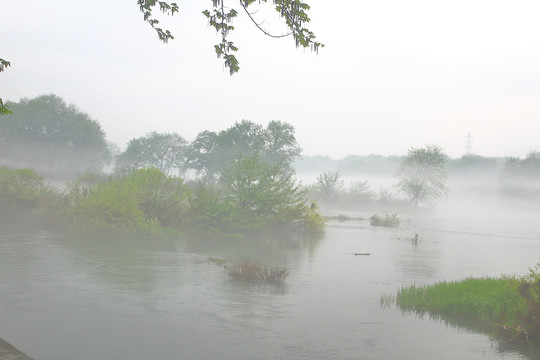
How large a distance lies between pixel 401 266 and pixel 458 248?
13692 mm

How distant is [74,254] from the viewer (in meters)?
26.1

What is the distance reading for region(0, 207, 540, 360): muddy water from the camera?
507 inches

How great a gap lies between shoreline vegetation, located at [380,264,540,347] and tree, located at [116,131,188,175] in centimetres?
9707

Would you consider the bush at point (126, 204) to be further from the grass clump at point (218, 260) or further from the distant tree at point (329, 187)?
the distant tree at point (329, 187)

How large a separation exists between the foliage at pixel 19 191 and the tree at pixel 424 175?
72.9 meters

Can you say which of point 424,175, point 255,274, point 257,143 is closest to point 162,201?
point 255,274

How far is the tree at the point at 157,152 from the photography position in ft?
375

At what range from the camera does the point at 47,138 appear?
9919 cm

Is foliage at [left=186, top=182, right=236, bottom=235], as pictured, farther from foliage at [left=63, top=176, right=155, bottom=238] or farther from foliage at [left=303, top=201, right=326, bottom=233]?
foliage at [left=303, top=201, right=326, bottom=233]

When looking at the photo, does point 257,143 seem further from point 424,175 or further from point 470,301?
point 470,301

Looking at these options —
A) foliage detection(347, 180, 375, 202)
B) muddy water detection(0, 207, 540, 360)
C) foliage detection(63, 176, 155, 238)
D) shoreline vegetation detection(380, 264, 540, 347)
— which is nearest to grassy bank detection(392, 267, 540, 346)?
shoreline vegetation detection(380, 264, 540, 347)

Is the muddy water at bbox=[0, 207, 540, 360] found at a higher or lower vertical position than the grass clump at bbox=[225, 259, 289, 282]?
lower

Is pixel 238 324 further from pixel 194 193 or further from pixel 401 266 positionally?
pixel 194 193

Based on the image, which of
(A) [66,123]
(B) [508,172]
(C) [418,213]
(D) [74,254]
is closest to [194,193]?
(D) [74,254]
